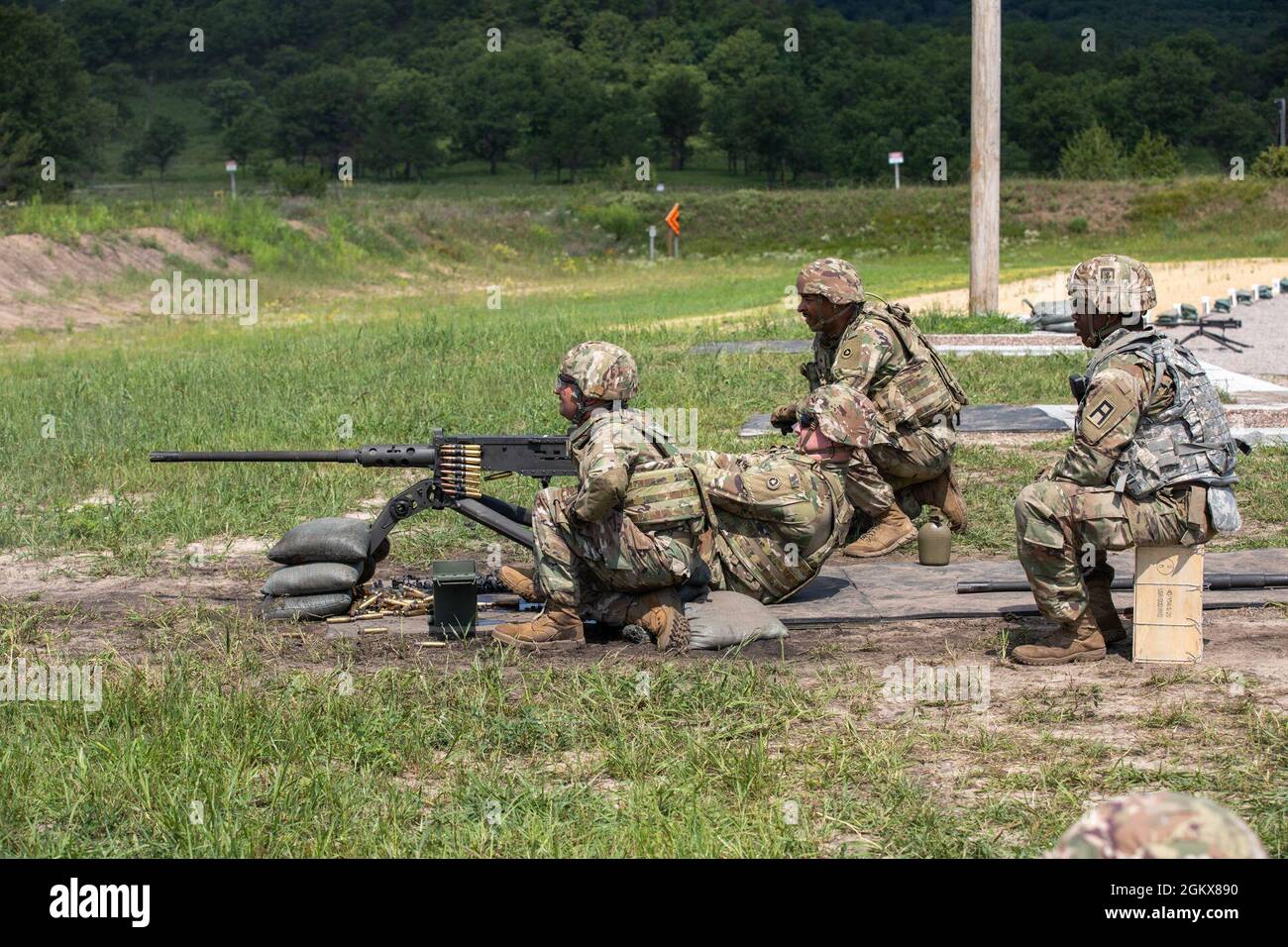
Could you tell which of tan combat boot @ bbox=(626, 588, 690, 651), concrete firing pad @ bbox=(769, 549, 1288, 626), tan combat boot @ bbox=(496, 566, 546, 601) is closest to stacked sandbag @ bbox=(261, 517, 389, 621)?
tan combat boot @ bbox=(496, 566, 546, 601)

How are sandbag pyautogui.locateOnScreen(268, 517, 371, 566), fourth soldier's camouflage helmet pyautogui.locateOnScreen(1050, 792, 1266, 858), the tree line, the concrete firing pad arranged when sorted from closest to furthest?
fourth soldier's camouflage helmet pyautogui.locateOnScreen(1050, 792, 1266, 858)
the concrete firing pad
sandbag pyautogui.locateOnScreen(268, 517, 371, 566)
the tree line

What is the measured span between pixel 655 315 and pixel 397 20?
127 meters

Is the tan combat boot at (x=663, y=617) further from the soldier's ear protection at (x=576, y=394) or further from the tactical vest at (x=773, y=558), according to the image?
the soldier's ear protection at (x=576, y=394)

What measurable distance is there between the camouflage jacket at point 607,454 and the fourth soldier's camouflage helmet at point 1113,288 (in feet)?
6.56

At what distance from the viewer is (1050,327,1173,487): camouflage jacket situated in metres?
6.57

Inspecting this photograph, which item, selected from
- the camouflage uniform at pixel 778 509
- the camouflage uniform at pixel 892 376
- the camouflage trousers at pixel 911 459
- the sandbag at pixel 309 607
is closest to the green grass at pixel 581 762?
the sandbag at pixel 309 607

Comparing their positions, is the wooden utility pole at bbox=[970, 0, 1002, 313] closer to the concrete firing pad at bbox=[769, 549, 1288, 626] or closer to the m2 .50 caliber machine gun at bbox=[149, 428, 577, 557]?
the concrete firing pad at bbox=[769, 549, 1288, 626]

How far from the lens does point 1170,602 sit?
262 inches

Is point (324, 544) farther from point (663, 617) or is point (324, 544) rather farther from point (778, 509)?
point (778, 509)

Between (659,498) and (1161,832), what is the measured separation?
4832mm

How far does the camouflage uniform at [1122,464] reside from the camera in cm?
658

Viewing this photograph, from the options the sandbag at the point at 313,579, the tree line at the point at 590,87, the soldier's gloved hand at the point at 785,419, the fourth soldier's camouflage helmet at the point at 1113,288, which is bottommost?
the sandbag at the point at 313,579

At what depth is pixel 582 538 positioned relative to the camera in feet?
23.9

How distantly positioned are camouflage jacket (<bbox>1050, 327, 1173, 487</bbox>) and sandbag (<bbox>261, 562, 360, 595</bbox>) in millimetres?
3586
